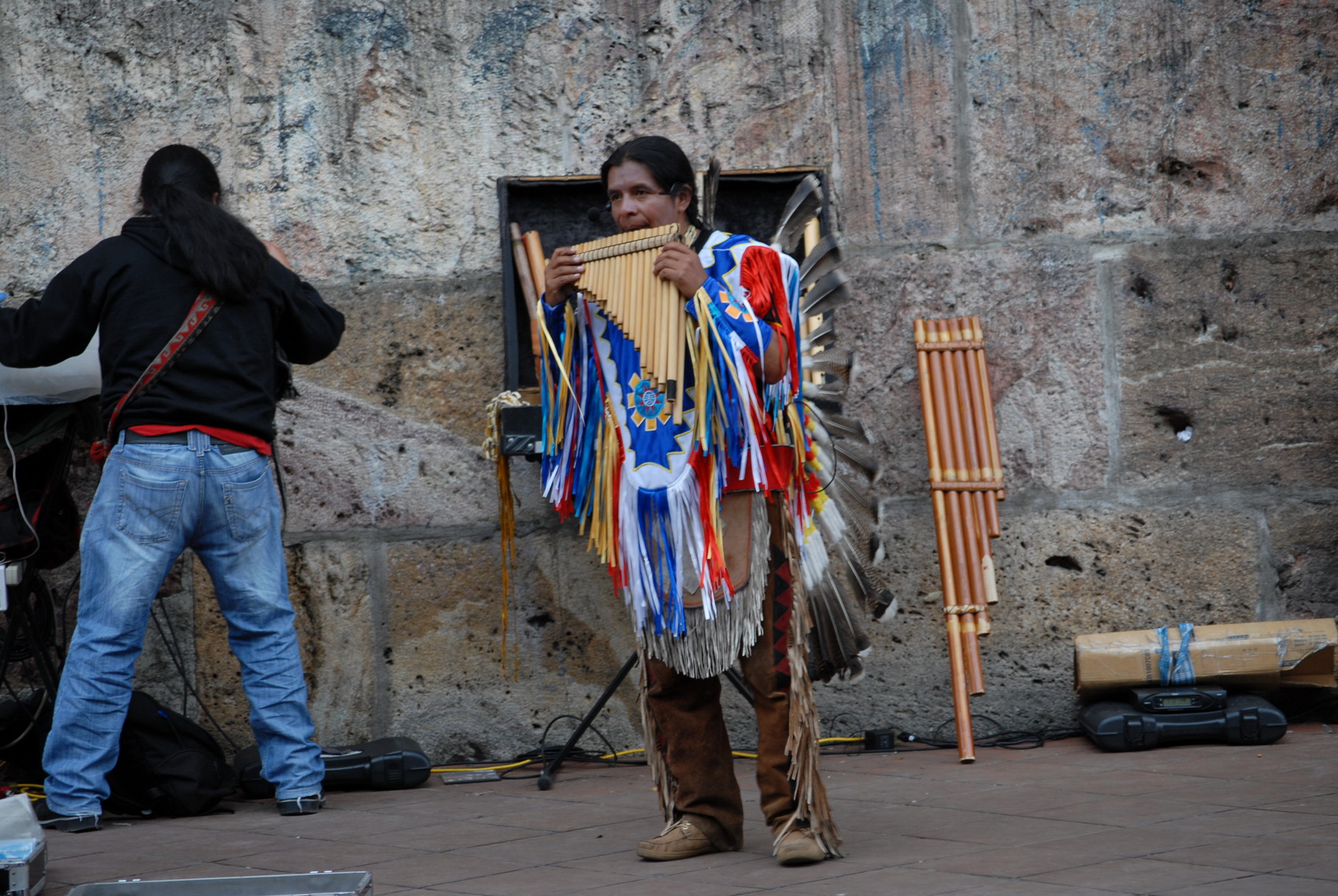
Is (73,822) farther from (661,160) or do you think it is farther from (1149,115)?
(1149,115)

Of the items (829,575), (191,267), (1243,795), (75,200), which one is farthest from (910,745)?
(75,200)

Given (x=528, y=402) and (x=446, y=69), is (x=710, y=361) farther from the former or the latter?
(x=446, y=69)

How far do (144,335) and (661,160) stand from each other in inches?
61.1

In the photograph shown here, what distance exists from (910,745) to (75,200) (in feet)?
10.9

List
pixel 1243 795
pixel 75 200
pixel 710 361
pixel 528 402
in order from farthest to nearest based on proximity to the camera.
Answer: pixel 75 200 → pixel 528 402 → pixel 1243 795 → pixel 710 361

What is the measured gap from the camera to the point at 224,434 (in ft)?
12.6

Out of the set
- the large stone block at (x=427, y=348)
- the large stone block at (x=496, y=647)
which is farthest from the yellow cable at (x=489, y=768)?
the large stone block at (x=427, y=348)

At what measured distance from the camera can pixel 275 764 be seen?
156 inches

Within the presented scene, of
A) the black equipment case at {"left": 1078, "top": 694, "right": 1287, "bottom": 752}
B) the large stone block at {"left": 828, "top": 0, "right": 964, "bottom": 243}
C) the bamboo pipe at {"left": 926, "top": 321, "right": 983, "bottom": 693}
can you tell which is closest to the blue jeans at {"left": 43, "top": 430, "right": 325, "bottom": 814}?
the bamboo pipe at {"left": 926, "top": 321, "right": 983, "bottom": 693}

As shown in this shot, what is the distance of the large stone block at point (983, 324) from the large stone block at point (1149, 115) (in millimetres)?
162

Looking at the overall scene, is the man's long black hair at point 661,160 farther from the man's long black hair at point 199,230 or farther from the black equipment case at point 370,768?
the black equipment case at point 370,768

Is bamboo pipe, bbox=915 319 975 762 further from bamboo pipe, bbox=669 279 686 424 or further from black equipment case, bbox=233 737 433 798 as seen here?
bamboo pipe, bbox=669 279 686 424

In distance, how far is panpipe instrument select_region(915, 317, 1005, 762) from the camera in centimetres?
452

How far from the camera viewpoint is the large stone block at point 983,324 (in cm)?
484
